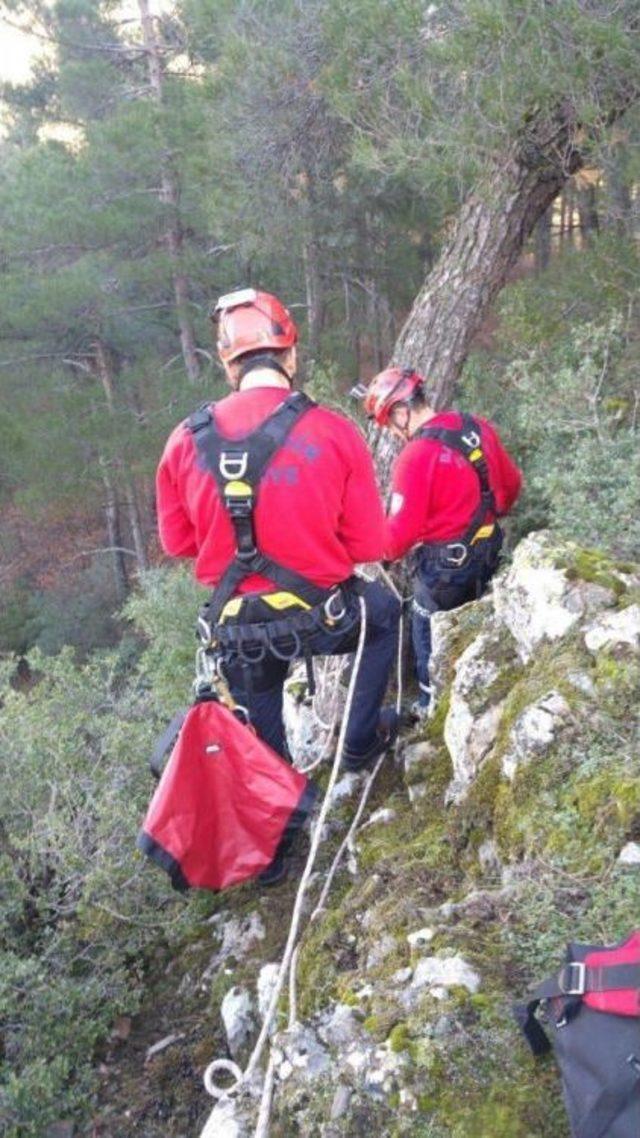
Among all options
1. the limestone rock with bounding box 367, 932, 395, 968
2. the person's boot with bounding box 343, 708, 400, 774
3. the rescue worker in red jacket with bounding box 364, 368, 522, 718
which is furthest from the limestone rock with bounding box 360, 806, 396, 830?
the limestone rock with bounding box 367, 932, 395, 968

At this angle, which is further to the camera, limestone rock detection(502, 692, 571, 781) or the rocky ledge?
limestone rock detection(502, 692, 571, 781)

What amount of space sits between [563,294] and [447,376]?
2.56m

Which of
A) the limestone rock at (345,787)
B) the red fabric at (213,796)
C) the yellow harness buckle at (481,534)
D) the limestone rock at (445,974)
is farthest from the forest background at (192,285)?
the limestone rock at (445,974)

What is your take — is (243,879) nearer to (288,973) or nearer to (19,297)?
(288,973)

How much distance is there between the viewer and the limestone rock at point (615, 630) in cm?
292

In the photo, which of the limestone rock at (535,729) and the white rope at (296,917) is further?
the limestone rock at (535,729)

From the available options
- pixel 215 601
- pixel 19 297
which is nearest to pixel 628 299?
pixel 215 601

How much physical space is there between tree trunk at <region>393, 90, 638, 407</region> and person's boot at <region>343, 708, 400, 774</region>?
3106 mm

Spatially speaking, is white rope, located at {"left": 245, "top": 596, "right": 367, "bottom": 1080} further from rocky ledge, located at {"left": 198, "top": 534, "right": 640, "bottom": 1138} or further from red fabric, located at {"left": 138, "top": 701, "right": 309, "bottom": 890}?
red fabric, located at {"left": 138, "top": 701, "right": 309, "bottom": 890}

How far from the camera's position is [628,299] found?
25.5 ft

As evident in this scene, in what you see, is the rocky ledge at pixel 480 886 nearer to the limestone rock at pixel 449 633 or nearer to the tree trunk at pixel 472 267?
the limestone rock at pixel 449 633

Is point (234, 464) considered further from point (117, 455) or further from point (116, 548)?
point (116, 548)

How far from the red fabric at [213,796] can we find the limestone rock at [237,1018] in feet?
1.37

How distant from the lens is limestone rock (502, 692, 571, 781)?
274 cm
